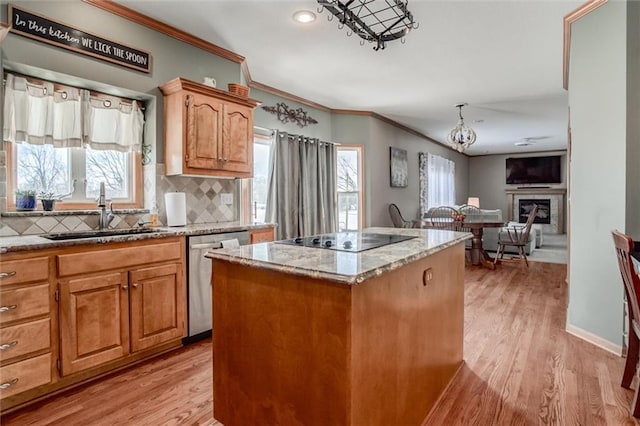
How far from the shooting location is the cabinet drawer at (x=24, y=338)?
1.87m

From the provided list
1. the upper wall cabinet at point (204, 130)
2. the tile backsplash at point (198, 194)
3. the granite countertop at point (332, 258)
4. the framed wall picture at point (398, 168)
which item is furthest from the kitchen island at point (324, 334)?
the framed wall picture at point (398, 168)

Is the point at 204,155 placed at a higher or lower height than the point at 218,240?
higher

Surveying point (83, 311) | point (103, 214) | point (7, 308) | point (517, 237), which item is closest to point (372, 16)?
point (103, 214)

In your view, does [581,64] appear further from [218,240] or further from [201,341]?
[201,341]

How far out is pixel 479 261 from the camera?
5.94 metres

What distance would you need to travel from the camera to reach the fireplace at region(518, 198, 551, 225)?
35.7ft

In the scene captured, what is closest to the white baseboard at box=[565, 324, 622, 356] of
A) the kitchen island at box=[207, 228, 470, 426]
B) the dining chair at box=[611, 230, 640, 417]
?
the dining chair at box=[611, 230, 640, 417]

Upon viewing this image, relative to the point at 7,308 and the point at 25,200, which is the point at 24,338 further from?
the point at 25,200

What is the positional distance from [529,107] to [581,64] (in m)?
3.05

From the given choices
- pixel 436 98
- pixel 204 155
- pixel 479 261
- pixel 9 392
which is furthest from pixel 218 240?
pixel 479 261

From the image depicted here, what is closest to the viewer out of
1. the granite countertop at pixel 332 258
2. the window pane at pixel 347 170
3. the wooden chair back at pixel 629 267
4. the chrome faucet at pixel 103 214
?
the granite countertop at pixel 332 258

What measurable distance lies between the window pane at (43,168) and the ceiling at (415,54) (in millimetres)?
1239

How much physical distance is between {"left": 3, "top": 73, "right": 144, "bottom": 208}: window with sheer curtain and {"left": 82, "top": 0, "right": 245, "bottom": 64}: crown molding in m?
0.62

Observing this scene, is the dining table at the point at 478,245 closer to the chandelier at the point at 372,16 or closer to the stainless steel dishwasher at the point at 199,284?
the chandelier at the point at 372,16
